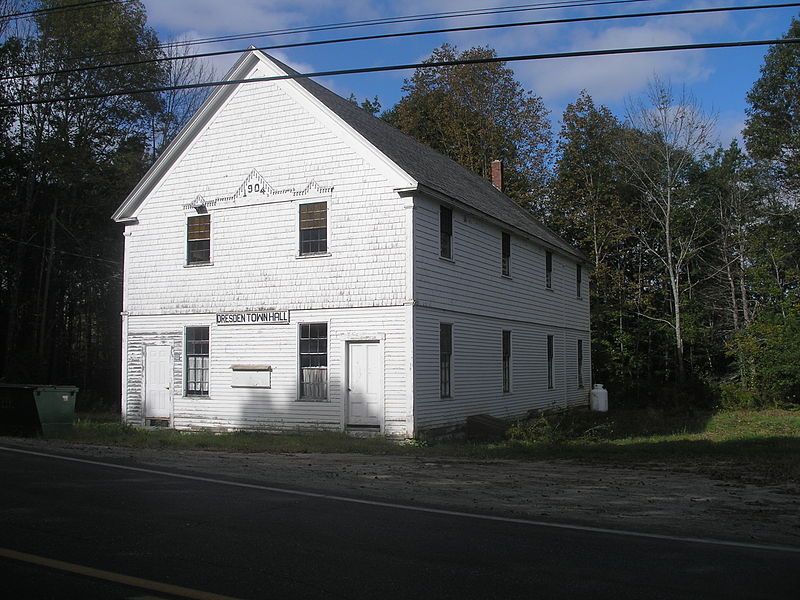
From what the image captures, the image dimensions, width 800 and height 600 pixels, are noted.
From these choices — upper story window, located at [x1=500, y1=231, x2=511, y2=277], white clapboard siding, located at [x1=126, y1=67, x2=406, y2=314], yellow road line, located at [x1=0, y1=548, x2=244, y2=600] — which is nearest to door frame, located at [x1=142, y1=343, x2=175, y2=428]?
white clapboard siding, located at [x1=126, y1=67, x2=406, y2=314]

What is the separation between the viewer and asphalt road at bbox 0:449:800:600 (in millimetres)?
5547

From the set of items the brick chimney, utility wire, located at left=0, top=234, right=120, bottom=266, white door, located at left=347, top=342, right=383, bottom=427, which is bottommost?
white door, located at left=347, top=342, right=383, bottom=427

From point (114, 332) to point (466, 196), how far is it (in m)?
21.1

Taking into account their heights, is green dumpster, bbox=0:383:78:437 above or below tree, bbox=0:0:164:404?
below

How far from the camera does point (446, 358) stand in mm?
19078

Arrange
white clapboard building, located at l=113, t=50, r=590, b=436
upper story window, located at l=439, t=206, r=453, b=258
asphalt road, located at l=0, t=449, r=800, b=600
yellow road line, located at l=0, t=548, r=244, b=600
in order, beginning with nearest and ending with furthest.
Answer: yellow road line, located at l=0, t=548, r=244, b=600, asphalt road, located at l=0, t=449, r=800, b=600, white clapboard building, located at l=113, t=50, r=590, b=436, upper story window, located at l=439, t=206, r=453, b=258

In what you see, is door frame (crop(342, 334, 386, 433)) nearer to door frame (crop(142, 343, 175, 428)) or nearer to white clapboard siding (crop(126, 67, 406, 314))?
Answer: white clapboard siding (crop(126, 67, 406, 314))

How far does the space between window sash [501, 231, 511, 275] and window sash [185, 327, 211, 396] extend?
29.3ft

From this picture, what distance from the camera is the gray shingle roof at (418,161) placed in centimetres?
1894

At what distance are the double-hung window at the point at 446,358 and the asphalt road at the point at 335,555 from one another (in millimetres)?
9926

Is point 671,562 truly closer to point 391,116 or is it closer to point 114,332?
point 114,332

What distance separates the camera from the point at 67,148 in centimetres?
3175

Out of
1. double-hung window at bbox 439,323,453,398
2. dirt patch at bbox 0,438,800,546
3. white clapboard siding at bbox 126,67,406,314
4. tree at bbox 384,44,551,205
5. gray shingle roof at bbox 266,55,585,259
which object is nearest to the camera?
dirt patch at bbox 0,438,800,546

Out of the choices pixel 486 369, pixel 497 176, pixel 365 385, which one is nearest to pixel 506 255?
pixel 486 369
